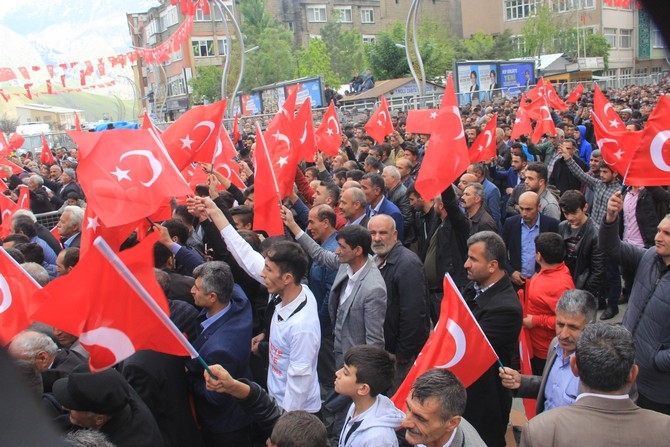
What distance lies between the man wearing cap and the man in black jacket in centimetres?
181

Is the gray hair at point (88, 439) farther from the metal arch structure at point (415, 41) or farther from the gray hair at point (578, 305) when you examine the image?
the metal arch structure at point (415, 41)

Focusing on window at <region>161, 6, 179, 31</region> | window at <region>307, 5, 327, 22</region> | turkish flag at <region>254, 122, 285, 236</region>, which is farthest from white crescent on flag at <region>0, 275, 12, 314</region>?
window at <region>307, 5, 327, 22</region>

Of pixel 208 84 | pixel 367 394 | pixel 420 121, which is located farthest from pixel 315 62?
pixel 367 394

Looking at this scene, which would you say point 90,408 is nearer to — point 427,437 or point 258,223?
point 427,437

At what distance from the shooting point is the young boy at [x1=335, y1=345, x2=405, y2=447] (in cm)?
304

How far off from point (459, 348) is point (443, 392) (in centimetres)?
78

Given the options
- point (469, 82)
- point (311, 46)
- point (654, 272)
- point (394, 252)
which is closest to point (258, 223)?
point (394, 252)

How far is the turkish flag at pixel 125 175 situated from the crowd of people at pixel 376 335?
13.5 inches

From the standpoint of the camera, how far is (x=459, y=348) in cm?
344

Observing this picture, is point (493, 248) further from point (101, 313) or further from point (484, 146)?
point (484, 146)

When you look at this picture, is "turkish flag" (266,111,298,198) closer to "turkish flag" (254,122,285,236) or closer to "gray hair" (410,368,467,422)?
"turkish flag" (254,122,285,236)

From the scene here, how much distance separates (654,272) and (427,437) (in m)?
1.96

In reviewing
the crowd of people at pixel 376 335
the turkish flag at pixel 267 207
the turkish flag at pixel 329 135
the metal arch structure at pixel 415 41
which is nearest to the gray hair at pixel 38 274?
the crowd of people at pixel 376 335

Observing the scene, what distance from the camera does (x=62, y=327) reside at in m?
2.81
